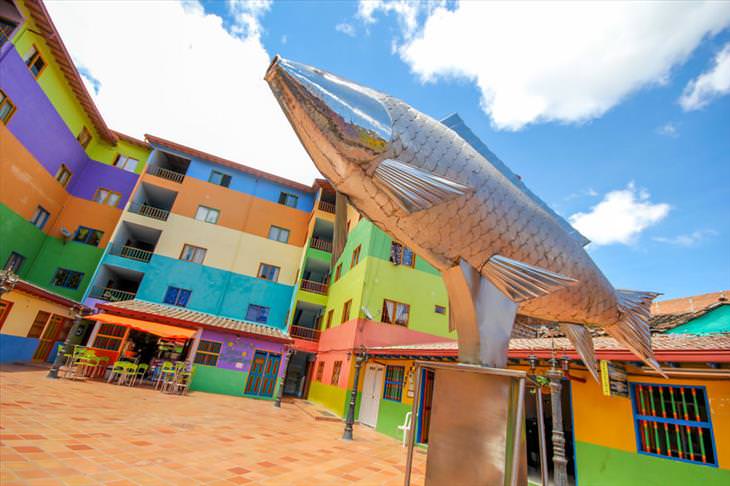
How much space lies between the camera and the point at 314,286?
19875 mm

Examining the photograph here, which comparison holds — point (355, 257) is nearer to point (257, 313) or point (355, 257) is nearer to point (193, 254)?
point (257, 313)

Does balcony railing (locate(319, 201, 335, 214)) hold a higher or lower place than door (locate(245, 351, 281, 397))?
higher

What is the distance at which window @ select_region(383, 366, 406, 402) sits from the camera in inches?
433

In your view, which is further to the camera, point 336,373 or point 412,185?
point 336,373

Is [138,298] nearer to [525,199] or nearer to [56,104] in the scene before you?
[56,104]

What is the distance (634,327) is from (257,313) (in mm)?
18815

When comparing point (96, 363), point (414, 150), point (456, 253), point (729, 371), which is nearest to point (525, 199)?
point (456, 253)

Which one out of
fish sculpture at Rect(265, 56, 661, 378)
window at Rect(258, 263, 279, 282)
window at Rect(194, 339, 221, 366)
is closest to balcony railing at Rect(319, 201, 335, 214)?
window at Rect(258, 263, 279, 282)

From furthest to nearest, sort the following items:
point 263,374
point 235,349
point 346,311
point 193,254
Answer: point 193,254 < point 263,374 < point 235,349 < point 346,311

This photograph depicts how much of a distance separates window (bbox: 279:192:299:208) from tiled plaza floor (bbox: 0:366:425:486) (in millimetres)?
14089

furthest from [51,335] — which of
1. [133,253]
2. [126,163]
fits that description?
[126,163]

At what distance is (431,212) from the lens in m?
1.67

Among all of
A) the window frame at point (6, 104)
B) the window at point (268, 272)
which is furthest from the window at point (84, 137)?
the window at point (268, 272)

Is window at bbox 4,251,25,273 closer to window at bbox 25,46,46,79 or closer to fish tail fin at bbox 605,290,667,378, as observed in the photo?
window at bbox 25,46,46,79
